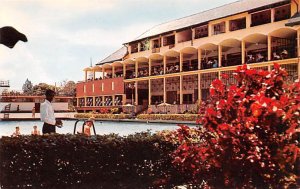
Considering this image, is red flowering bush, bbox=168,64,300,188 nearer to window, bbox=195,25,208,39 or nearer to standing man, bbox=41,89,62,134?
standing man, bbox=41,89,62,134

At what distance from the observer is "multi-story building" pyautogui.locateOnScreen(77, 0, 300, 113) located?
31359mm

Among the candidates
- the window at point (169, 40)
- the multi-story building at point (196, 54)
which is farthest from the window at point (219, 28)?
the window at point (169, 40)

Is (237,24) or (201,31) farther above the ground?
(201,31)

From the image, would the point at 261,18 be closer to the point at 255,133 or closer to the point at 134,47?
the point at 134,47

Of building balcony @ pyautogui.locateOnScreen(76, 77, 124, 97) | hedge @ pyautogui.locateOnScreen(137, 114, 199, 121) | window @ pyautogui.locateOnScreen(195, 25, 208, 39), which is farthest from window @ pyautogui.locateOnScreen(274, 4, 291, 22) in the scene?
building balcony @ pyautogui.locateOnScreen(76, 77, 124, 97)

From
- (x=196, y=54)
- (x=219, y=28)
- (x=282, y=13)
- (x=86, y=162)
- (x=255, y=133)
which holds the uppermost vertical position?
(x=282, y=13)

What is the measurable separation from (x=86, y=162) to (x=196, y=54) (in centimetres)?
3511

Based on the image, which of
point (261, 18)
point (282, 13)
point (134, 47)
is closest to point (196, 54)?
point (261, 18)

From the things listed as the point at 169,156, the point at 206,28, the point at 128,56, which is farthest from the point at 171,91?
the point at 169,156

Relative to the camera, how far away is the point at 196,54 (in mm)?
40469

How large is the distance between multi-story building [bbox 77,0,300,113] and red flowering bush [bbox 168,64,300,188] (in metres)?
24.0

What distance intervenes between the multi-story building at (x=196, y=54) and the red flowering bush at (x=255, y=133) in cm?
2403

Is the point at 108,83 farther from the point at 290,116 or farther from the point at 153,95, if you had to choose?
the point at 290,116

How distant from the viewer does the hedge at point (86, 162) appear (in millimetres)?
5746
